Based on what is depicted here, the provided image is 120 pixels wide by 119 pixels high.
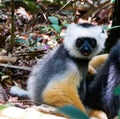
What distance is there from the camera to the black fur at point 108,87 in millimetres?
3521

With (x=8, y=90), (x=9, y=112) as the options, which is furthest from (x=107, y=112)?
→ (x=9, y=112)

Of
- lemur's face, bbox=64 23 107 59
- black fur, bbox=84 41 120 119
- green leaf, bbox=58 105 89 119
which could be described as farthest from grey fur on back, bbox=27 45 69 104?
green leaf, bbox=58 105 89 119

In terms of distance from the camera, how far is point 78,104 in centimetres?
372

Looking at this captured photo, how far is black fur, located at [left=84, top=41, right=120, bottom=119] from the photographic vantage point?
3.52 m

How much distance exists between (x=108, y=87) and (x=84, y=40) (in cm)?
74

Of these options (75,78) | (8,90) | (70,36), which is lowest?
(8,90)

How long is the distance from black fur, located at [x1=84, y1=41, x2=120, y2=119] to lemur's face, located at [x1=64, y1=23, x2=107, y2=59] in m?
0.38

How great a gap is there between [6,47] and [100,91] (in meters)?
2.49

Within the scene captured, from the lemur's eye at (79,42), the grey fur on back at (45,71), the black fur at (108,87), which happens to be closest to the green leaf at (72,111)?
the black fur at (108,87)

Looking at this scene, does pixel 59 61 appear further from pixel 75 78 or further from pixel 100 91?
pixel 100 91

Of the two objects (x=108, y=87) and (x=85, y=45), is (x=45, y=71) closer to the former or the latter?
(x=85, y=45)

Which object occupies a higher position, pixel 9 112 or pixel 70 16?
pixel 9 112

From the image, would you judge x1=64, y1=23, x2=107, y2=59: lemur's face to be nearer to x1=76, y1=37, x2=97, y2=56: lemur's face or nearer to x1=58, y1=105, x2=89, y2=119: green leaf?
x1=76, y1=37, x2=97, y2=56: lemur's face

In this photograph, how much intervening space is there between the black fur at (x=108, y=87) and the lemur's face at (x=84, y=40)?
0.38 metres
